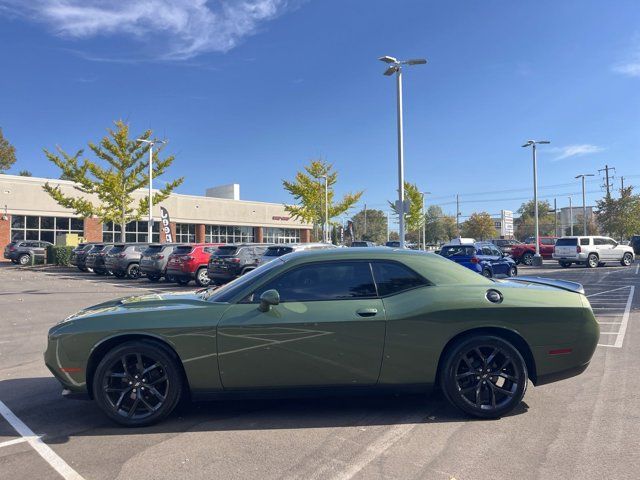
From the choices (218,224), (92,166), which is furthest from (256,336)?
(218,224)

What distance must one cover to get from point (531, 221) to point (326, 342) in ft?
357

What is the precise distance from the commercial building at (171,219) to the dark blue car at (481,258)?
23.1m

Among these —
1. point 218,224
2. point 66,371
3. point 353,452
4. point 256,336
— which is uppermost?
point 218,224

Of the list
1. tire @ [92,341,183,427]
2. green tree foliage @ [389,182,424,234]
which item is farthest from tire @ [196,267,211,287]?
green tree foliage @ [389,182,424,234]

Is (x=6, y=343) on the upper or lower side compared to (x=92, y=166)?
lower

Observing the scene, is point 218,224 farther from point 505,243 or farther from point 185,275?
point 185,275

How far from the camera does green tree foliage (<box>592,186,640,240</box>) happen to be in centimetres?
4872

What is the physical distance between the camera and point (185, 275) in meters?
18.3

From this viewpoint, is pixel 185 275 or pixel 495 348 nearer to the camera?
pixel 495 348

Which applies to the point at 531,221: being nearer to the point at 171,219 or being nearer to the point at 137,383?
the point at 171,219

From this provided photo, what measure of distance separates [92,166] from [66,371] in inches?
1195

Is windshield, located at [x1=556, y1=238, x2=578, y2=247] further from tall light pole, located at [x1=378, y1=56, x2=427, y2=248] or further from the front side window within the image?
the front side window

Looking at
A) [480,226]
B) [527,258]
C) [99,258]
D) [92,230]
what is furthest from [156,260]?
[480,226]

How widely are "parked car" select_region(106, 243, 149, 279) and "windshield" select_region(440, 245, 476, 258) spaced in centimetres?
1260
